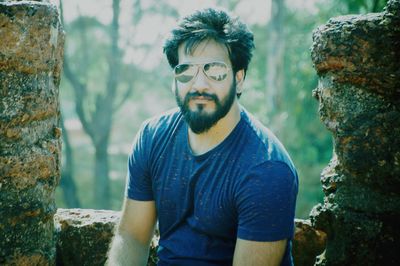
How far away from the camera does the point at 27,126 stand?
2197mm

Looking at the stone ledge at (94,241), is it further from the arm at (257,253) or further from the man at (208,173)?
the arm at (257,253)

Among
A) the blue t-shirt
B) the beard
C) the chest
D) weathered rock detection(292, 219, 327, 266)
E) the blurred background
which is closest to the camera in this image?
the blue t-shirt

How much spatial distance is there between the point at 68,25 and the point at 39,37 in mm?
11343

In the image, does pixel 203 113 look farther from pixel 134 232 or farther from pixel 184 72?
pixel 134 232

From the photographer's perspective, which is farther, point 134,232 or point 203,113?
point 134,232

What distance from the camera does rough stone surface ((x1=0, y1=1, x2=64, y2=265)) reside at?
2.12 metres

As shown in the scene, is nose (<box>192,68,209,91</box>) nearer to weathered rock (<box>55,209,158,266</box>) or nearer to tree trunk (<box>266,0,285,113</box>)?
weathered rock (<box>55,209,158,266</box>)

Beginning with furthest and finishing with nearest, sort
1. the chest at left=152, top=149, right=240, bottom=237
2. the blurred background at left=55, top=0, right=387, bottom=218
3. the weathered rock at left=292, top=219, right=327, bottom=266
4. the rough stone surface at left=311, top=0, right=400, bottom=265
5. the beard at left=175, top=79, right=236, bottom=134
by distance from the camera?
the blurred background at left=55, top=0, right=387, bottom=218 < the weathered rock at left=292, top=219, right=327, bottom=266 < the beard at left=175, top=79, right=236, bottom=134 < the chest at left=152, top=149, right=240, bottom=237 < the rough stone surface at left=311, top=0, right=400, bottom=265

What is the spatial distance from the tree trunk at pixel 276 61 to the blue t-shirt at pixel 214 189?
27.7ft

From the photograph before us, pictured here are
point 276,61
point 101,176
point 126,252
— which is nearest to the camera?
point 126,252

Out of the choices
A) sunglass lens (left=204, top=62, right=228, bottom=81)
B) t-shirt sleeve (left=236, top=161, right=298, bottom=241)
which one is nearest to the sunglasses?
sunglass lens (left=204, top=62, right=228, bottom=81)

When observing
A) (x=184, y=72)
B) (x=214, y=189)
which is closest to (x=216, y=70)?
(x=184, y=72)

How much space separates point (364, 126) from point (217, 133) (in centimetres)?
79

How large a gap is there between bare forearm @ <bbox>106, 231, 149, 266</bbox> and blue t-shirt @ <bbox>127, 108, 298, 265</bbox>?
0.16 m
